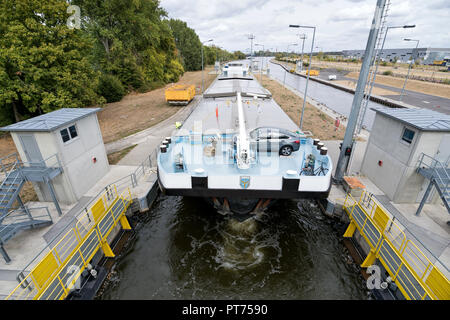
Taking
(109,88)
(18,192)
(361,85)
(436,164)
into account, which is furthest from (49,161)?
(109,88)

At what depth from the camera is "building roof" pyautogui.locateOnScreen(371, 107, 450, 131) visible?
931 centimetres

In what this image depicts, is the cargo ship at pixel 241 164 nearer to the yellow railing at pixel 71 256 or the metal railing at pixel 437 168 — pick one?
the yellow railing at pixel 71 256

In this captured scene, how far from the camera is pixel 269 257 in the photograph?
29.7 feet

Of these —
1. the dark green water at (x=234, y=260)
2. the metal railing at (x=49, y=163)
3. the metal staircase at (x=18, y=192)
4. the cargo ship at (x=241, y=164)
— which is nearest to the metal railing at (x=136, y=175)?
the dark green water at (x=234, y=260)

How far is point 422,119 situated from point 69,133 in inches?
626

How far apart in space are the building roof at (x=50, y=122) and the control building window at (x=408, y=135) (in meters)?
15.0

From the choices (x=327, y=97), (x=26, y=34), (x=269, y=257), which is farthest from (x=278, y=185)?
(x=327, y=97)

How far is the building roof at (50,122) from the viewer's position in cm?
940

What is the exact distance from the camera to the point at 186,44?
80250 mm

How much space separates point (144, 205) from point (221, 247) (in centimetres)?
457

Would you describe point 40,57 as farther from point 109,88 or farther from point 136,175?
point 109,88

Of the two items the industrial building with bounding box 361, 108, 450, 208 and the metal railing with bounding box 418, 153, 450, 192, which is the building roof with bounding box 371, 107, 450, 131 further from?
the metal railing with bounding box 418, 153, 450, 192

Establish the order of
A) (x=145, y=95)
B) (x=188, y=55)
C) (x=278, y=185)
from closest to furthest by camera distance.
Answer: (x=278, y=185) → (x=145, y=95) → (x=188, y=55)
